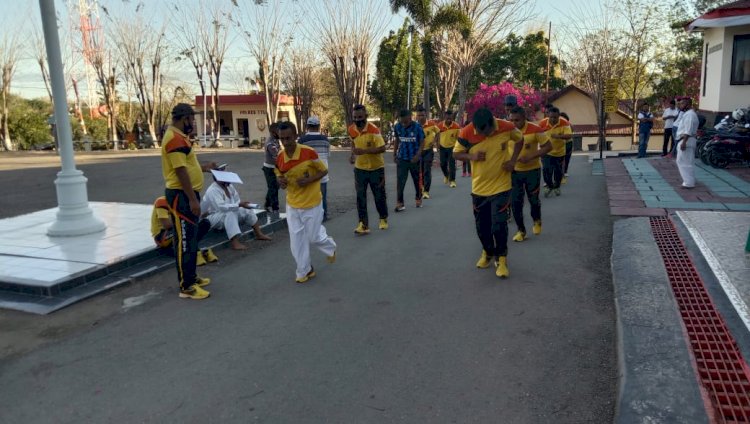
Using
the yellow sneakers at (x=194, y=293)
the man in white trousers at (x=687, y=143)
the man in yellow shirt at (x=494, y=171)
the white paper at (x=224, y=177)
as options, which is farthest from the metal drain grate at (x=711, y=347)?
the white paper at (x=224, y=177)

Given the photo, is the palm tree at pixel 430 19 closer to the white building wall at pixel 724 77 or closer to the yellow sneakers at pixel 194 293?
the white building wall at pixel 724 77

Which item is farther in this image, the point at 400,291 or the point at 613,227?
the point at 613,227

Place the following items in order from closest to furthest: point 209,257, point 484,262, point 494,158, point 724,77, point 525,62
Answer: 1. point 494,158
2. point 484,262
3. point 209,257
4. point 724,77
5. point 525,62

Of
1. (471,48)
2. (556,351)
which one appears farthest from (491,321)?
(471,48)

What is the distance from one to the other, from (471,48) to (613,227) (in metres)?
18.9

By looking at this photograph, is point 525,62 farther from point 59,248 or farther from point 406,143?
point 59,248

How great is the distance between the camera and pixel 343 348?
414 centimetres

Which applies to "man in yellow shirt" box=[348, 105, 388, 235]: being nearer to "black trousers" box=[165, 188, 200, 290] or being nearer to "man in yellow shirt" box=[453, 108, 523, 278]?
"man in yellow shirt" box=[453, 108, 523, 278]

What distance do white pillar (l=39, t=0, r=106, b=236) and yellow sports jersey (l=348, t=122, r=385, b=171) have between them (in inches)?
154

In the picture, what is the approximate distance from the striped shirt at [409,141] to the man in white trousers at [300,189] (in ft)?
12.7

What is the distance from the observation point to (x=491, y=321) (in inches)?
180

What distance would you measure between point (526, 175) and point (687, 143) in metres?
4.19

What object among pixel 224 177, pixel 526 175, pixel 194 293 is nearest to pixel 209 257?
pixel 224 177

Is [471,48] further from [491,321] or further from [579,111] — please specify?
[491,321]
